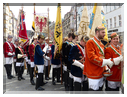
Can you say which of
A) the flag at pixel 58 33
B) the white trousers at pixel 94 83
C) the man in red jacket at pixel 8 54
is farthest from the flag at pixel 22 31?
the white trousers at pixel 94 83

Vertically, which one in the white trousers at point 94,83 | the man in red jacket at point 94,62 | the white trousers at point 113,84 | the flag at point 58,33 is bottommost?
the white trousers at point 113,84

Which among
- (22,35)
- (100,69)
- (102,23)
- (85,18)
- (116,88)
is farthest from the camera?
(22,35)

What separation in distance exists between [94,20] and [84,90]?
2630mm

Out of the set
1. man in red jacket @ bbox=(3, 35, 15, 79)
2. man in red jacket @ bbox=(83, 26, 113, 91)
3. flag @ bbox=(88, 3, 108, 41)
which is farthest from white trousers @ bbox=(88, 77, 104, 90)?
man in red jacket @ bbox=(3, 35, 15, 79)

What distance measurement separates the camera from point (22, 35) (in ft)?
27.9

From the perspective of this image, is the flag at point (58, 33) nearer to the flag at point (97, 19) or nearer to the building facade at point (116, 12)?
the flag at point (97, 19)

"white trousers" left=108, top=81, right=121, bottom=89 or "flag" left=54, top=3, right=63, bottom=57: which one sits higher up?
"flag" left=54, top=3, right=63, bottom=57

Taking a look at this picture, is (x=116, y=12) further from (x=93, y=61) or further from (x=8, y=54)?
(x=93, y=61)

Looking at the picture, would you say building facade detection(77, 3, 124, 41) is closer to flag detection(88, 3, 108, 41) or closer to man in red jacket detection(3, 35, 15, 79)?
flag detection(88, 3, 108, 41)

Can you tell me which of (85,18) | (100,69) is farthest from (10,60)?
(100,69)

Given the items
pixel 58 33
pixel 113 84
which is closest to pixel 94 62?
pixel 113 84

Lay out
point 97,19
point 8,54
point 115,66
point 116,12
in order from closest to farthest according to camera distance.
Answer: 1. point 115,66
2. point 97,19
3. point 8,54
4. point 116,12

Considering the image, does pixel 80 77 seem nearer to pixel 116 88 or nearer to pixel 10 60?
pixel 116 88

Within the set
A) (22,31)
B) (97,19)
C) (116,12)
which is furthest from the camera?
(116,12)
